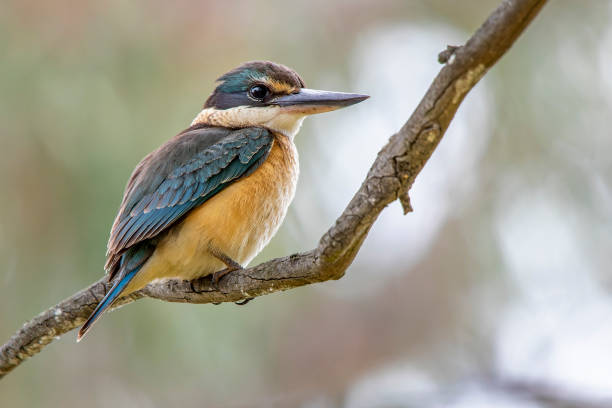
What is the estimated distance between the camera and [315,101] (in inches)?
149

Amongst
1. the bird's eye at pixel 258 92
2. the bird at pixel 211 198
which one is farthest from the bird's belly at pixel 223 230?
the bird's eye at pixel 258 92

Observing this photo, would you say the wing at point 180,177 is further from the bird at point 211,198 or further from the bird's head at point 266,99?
the bird's head at point 266,99

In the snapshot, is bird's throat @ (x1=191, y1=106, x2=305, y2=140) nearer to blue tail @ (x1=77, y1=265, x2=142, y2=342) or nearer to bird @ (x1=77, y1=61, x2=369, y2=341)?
bird @ (x1=77, y1=61, x2=369, y2=341)

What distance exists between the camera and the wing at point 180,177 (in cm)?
328

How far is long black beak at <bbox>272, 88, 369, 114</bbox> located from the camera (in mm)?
3627

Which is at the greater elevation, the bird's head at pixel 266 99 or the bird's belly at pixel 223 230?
the bird's head at pixel 266 99

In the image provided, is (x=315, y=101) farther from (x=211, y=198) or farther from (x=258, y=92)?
(x=211, y=198)

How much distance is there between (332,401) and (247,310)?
1.01m

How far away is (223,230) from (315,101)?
2.95 ft

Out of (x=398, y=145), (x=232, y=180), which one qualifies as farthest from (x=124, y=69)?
(x=398, y=145)

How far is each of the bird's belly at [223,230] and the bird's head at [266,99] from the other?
43cm

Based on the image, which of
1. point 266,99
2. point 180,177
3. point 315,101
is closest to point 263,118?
point 266,99

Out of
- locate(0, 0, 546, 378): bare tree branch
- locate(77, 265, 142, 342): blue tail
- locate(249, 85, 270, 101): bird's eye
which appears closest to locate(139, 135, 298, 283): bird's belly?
locate(77, 265, 142, 342): blue tail

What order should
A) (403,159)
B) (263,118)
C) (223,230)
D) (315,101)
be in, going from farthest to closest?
(263,118), (315,101), (223,230), (403,159)
